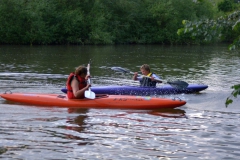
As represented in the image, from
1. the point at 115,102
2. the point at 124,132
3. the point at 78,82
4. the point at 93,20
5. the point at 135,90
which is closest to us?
the point at 124,132

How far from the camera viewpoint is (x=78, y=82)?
904 centimetres

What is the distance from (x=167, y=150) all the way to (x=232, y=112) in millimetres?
3306

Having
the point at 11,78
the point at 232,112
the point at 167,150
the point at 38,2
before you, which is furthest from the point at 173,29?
the point at 167,150

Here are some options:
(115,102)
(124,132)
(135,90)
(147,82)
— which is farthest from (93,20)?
(124,132)

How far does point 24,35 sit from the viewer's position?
123ft

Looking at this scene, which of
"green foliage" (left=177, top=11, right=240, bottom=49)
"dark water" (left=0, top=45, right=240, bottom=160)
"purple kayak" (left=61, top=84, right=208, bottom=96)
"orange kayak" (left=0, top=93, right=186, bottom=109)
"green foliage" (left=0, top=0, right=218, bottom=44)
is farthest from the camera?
"green foliage" (left=0, top=0, right=218, bottom=44)

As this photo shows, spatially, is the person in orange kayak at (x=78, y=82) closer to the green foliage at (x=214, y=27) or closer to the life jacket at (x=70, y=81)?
the life jacket at (x=70, y=81)

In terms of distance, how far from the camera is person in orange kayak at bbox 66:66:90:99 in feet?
29.3

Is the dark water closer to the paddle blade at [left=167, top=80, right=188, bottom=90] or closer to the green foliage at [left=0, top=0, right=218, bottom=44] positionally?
the paddle blade at [left=167, top=80, right=188, bottom=90]

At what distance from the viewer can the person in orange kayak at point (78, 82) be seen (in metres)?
8.95

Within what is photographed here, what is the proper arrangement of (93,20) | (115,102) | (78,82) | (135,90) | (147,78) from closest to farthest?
(78,82) → (115,102) → (135,90) → (147,78) → (93,20)

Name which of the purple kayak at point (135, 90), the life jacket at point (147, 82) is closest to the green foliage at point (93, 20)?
the purple kayak at point (135, 90)

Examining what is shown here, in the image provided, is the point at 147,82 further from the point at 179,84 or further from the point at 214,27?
the point at 214,27

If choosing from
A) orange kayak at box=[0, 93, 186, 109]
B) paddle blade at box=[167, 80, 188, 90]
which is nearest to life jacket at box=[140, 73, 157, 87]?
paddle blade at box=[167, 80, 188, 90]
